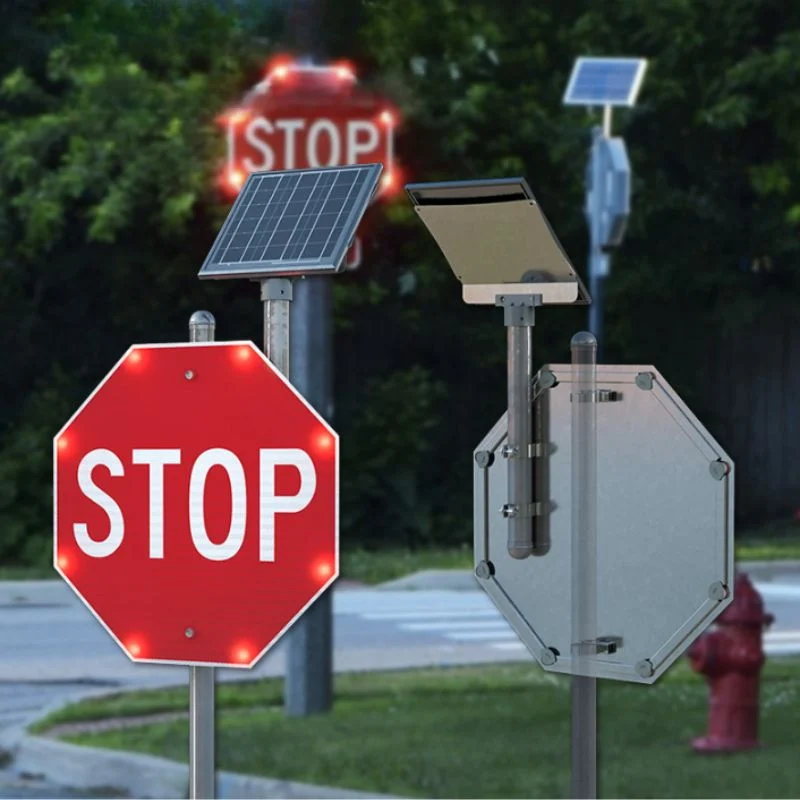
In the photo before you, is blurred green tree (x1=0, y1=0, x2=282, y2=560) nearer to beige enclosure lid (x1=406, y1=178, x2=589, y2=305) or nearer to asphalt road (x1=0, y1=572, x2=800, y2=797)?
asphalt road (x1=0, y1=572, x2=800, y2=797)

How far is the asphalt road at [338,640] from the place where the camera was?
420 inches

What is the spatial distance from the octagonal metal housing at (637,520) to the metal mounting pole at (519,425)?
0.12 feet

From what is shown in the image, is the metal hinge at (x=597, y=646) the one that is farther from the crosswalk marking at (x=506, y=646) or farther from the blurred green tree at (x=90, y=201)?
the blurred green tree at (x=90, y=201)

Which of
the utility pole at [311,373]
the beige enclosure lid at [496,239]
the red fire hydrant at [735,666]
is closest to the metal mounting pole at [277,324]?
the beige enclosure lid at [496,239]

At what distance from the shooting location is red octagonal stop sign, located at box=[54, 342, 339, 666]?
3.26 meters

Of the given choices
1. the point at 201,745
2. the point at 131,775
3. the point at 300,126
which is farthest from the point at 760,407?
the point at 201,745

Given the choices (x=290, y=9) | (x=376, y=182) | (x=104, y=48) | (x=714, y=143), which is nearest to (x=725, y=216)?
(x=714, y=143)

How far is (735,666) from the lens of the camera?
25.4 ft

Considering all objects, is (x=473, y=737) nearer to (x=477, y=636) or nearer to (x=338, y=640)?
(x=338, y=640)

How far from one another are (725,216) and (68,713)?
12.2m

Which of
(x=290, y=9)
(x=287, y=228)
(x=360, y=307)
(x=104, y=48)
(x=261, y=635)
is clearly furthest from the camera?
(x=360, y=307)

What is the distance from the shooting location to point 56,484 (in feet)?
11.4

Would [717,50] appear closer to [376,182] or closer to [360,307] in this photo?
[360,307]

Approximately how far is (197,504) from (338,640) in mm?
9621
